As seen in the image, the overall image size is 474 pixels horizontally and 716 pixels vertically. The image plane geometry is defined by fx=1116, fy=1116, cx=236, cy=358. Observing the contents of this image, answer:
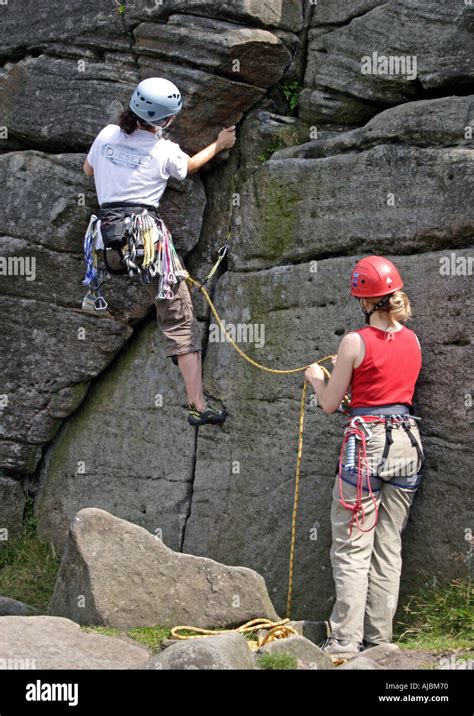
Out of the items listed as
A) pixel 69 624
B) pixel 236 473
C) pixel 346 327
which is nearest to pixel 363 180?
pixel 346 327

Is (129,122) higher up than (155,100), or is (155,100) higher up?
(155,100)

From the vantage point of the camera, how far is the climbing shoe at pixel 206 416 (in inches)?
373

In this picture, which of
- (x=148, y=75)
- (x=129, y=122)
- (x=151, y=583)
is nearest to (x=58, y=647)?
(x=151, y=583)

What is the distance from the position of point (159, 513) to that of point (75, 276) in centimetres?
224

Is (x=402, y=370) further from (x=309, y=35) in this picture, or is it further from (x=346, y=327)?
(x=309, y=35)

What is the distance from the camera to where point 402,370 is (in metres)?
7.79

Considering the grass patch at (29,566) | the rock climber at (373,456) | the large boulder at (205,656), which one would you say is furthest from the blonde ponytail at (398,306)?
the grass patch at (29,566)

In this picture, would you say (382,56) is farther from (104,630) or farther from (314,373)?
(104,630)

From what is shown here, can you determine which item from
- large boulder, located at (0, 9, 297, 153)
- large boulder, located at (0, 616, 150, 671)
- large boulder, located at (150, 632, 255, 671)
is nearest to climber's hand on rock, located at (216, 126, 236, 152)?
large boulder, located at (0, 9, 297, 153)

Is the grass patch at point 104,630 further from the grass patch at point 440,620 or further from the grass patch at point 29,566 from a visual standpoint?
the grass patch at point 29,566

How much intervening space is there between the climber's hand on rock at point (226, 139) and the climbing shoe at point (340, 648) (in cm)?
418

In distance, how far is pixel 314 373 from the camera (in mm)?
8008

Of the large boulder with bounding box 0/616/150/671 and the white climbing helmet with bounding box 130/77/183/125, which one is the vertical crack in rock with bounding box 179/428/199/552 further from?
the white climbing helmet with bounding box 130/77/183/125

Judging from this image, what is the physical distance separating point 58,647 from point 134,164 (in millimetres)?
3806
